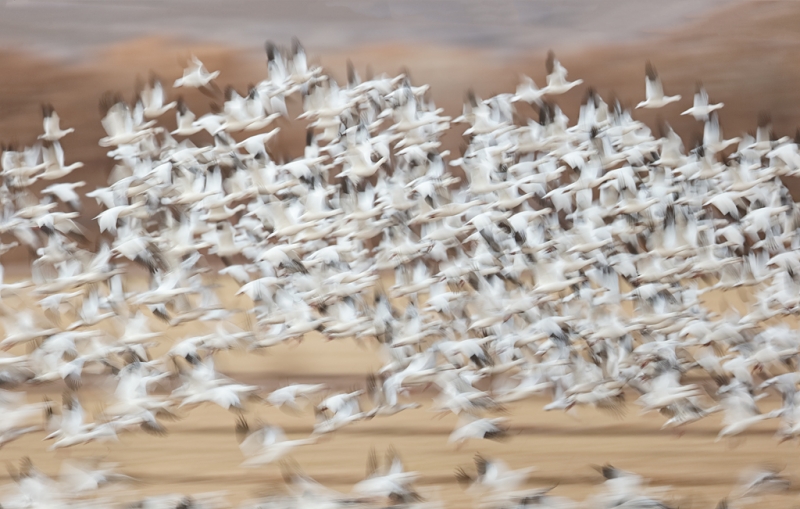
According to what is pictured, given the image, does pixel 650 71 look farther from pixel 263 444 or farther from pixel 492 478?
pixel 263 444

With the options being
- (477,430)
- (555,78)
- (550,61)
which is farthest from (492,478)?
(550,61)

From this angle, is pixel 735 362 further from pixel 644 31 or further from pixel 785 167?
pixel 644 31

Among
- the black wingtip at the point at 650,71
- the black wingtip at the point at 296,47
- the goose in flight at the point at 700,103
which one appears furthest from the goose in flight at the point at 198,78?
the goose in flight at the point at 700,103

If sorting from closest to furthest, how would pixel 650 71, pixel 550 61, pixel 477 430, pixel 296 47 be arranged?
pixel 477 430
pixel 296 47
pixel 650 71
pixel 550 61

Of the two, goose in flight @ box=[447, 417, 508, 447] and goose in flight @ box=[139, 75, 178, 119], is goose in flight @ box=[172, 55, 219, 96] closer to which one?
goose in flight @ box=[139, 75, 178, 119]

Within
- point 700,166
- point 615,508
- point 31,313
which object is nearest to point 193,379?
point 31,313

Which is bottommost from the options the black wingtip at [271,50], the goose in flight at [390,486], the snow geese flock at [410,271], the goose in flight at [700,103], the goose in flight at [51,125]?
the goose in flight at [390,486]

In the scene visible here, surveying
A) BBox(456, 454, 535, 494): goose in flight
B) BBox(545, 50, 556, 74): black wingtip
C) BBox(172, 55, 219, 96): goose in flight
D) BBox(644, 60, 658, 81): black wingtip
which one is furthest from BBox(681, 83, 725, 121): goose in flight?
BBox(172, 55, 219, 96): goose in flight

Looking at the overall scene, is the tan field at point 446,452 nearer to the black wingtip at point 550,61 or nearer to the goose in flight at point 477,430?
the goose in flight at point 477,430
